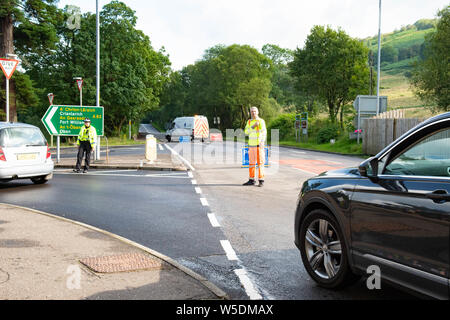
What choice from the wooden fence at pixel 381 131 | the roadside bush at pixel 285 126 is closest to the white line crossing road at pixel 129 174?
the wooden fence at pixel 381 131

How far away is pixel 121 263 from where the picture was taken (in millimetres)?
5039

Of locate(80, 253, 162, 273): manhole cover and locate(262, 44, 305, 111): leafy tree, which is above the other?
locate(262, 44, 305, 111): leafy tree

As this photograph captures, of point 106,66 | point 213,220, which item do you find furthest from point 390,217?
point 106,66

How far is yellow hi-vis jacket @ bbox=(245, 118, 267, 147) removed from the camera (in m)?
12.5

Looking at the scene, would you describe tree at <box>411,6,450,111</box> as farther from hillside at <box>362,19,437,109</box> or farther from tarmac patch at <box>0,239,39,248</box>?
hillside at <box>362,19,437,109</box>

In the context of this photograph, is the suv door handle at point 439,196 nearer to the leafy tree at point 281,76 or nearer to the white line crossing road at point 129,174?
the white line crossing road at point 129,174

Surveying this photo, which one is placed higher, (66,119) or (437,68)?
(437,68)

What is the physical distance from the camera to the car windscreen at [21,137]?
11789 millimetres

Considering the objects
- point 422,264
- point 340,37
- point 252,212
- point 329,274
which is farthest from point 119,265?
point 340,37

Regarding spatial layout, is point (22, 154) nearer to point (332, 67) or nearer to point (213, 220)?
point (213, 220)

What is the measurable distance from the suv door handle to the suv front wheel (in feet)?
3.57

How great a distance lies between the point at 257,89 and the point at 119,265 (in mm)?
66297

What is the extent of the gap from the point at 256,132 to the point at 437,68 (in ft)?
90.5

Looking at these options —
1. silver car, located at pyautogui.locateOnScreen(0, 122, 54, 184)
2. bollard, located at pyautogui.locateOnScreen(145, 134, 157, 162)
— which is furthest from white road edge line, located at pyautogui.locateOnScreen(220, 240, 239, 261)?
bollard, located at pyautogui.locateOnScreen(145, 134, 157, 162)
